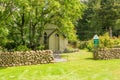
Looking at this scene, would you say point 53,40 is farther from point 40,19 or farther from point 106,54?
point 106,54

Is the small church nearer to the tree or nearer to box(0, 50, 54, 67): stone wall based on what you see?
box(0, 50, 54, 67): stone wall

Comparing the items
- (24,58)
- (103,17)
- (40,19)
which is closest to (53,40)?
(40,19)

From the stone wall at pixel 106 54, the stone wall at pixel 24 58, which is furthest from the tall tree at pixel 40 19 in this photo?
the stone wall at pixel 24 58

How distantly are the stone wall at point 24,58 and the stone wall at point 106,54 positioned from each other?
4957 millimetres

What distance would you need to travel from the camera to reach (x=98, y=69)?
1950 centimetres

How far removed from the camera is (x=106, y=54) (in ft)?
86.8

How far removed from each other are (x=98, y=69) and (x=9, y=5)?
10893 millimetres

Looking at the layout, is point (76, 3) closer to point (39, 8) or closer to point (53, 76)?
point (39, 8)

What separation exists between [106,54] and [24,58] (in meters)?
8.35

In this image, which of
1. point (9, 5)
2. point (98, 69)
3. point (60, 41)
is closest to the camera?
point (98, 69)

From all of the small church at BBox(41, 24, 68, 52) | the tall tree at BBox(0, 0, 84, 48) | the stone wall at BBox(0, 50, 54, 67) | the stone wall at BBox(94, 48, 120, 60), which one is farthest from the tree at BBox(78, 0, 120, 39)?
the stone wall at BBox(0, 50, 54, 67)

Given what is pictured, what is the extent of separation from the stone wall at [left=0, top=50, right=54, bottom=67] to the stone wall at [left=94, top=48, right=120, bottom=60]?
496 centimetres

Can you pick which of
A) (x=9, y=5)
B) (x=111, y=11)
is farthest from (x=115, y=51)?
(x=111, y=11)

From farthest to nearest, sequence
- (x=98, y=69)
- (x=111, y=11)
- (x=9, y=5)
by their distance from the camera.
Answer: (x=111, y=11) < (x=9, y=5) < (x=98, y=69)
